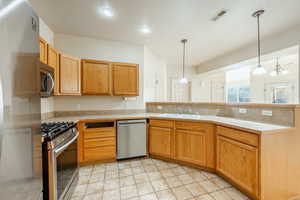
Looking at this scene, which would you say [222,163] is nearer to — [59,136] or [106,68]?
[59,136]

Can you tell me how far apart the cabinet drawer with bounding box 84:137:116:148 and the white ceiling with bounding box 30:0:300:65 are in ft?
7.00

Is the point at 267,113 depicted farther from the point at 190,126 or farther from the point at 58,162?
the point at 58,162

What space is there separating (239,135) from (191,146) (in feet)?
2.87

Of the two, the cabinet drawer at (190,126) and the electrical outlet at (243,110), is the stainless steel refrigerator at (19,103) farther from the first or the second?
the electrical outlet at (243,110)

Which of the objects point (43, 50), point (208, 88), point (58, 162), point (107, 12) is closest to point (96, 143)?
point (58, 162)

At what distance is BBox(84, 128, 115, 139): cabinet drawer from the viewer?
2.49 metres

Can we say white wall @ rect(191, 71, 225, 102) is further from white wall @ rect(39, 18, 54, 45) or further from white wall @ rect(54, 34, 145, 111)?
white wall @ rect(39, 18, 54, 45)

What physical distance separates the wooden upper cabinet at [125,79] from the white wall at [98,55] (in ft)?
1.22

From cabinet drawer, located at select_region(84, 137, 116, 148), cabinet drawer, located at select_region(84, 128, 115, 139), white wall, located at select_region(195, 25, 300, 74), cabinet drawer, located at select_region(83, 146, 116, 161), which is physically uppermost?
white wall, located at select_region(195, 25, 300, 74)

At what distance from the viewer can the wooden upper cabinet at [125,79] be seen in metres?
3.04

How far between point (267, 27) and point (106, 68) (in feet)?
10.8

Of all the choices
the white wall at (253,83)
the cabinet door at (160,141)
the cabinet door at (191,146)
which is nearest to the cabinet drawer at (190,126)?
the cabinet door at (191,146)

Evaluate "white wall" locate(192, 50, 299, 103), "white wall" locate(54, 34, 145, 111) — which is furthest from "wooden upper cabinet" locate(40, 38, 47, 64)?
"white wall" locate(192, 50, 299, 103)

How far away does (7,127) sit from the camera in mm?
578
